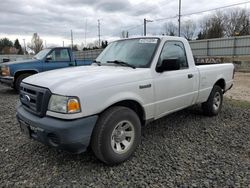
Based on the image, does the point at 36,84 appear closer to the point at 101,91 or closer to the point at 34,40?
the point at 101,91

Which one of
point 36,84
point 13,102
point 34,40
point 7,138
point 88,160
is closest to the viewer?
point 36,84

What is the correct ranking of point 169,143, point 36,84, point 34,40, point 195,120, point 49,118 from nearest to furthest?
point 49,118 → point 36,84 → point 169,143 → point 195,120 → point 34,40

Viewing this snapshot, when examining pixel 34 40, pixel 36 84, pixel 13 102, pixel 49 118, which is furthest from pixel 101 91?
A: pixel 34 40

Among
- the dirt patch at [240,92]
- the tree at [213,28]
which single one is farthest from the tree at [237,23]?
the dirt patch at [240,92]

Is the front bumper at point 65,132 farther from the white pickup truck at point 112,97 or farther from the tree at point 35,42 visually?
the tree at point 35,42

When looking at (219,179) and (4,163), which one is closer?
(219,179)

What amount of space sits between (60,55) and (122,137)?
7.65 metres

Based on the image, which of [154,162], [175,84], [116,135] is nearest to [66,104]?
[116,135]

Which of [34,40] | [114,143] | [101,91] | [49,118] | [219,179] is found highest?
[34,40]

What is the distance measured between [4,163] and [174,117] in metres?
3.68

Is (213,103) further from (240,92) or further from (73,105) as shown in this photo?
(240,92)

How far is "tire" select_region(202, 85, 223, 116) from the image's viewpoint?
18.7ft

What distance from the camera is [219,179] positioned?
3121mm

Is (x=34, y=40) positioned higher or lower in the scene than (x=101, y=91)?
higher
